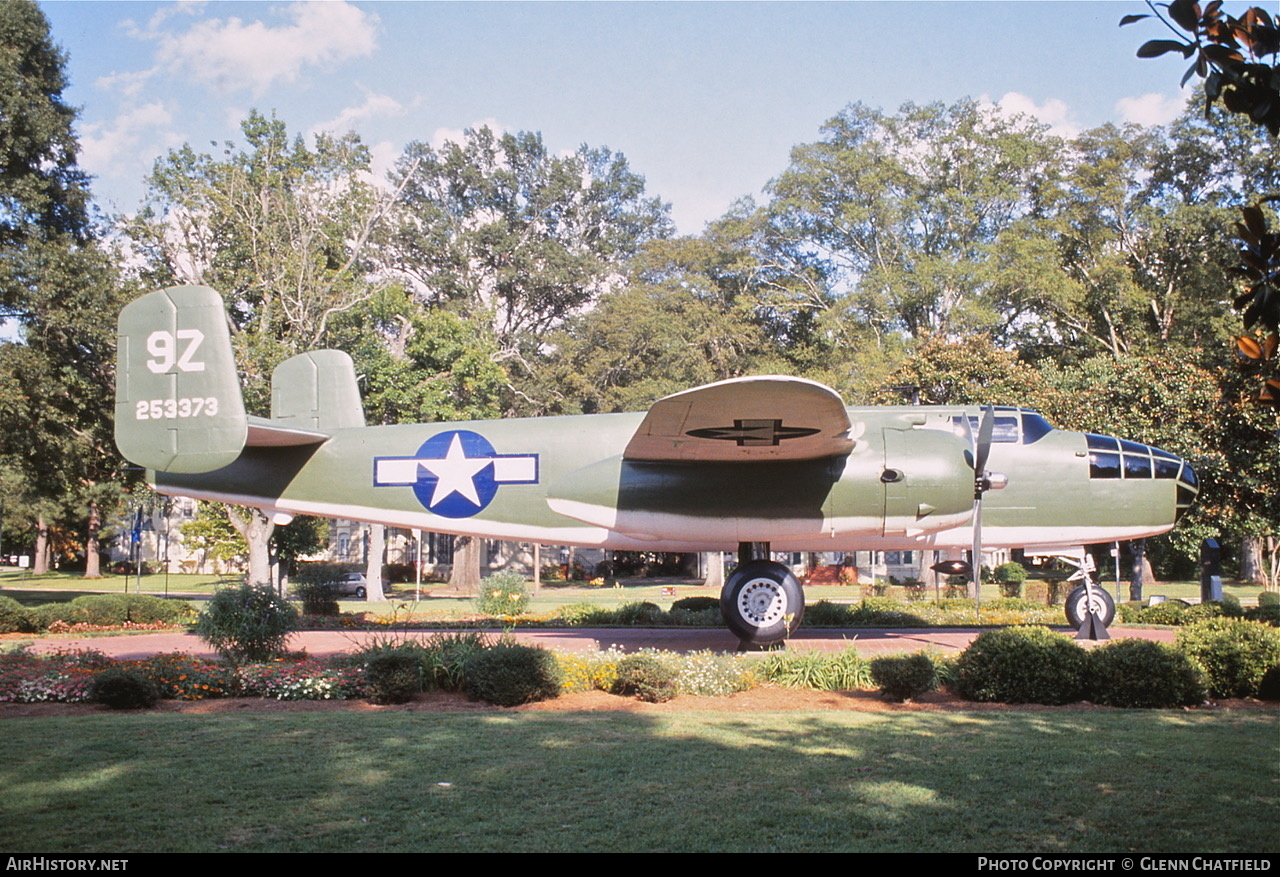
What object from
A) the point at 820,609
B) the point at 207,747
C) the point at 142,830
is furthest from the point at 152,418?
the point at 820,609

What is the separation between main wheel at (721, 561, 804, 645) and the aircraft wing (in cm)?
198

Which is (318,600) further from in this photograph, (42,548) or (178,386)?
(42,548)

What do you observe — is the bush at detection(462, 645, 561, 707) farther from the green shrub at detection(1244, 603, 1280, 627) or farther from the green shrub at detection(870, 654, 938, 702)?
the green shrub at detection(1244, 603, 1280, 627)

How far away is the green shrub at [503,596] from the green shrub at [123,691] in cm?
1288

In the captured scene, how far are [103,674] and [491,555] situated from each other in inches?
1992

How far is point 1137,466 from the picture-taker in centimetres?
1492

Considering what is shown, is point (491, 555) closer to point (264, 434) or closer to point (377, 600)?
point (377, 600)

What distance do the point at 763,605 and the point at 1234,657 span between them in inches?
247

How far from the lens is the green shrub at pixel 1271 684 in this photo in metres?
10.5

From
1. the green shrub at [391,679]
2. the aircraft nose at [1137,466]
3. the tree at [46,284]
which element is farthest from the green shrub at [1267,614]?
the tree at [46,284]

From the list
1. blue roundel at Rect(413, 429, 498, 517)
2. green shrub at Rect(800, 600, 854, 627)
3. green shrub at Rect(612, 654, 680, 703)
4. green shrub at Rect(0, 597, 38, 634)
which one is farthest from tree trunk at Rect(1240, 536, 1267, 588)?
green shrub at Rect(0, 597, 38, 634)

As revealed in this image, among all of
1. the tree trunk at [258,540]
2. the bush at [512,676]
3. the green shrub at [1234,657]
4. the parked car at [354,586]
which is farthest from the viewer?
the parked car at [354,586]

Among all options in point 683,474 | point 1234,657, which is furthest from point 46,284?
point 1234,657

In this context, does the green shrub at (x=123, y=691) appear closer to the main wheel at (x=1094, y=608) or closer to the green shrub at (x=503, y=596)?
the green shrub at (x=503, y=596)
